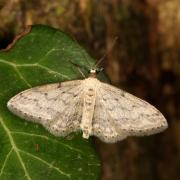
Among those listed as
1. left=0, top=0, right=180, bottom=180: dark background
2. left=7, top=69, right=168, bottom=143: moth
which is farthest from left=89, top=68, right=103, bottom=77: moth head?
left=0, top=0, right=180, bottom=180: dark background

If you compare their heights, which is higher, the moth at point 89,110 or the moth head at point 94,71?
the moth head at point 94,71

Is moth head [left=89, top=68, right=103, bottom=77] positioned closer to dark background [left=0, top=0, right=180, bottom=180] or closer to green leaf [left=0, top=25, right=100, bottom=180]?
green leaf [left=0, top=25, right=100, bottom=180]

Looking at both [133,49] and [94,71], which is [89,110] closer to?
[94,71]

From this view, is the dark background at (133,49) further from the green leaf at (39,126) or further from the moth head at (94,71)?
the moth head at (94,71)

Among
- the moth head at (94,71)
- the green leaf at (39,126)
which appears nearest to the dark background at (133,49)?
the green leaf at (39,126)

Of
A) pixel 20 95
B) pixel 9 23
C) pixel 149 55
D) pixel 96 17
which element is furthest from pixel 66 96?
pixel 149 55
